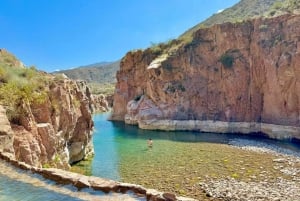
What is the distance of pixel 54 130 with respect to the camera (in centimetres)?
1805

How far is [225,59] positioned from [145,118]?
1539cm

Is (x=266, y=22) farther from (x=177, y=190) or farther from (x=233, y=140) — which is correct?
(x=177, y=190)

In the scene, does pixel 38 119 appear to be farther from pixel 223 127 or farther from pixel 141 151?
pixel 223 127

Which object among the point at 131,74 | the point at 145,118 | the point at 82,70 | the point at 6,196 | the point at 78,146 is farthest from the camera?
the point at 82,70

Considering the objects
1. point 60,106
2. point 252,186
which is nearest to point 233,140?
point 252,186

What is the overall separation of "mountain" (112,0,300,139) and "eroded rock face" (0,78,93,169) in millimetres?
21204

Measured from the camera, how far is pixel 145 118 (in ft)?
161

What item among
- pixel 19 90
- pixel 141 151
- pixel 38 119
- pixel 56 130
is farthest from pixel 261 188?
pixel 19 90

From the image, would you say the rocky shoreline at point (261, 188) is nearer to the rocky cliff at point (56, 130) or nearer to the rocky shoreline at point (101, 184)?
the rocky shoreline at point (101, 184)

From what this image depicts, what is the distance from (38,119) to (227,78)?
31773 mm

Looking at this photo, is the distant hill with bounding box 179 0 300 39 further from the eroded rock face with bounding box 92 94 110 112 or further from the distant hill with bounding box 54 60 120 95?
the distant hill with bounding box 54 60 120 95

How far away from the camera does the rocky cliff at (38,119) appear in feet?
42.7

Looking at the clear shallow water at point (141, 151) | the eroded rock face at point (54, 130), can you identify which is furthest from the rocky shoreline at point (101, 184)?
the clear shallow water at point (141, 151)

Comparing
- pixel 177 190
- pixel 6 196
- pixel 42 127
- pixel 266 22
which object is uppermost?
pixel 266 22
